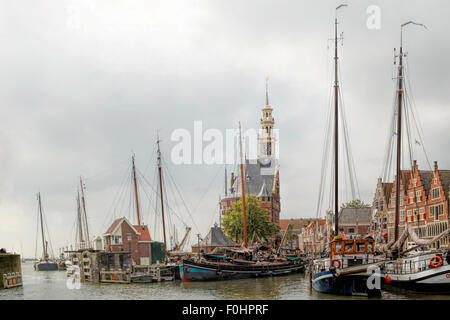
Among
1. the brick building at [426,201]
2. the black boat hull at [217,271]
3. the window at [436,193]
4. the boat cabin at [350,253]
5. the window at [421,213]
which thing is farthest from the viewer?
the window at [421,213]

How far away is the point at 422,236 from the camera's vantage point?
6906 cm

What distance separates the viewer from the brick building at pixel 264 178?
137500mm

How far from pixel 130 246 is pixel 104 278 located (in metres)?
16.4

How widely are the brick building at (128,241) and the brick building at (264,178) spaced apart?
54759 mm

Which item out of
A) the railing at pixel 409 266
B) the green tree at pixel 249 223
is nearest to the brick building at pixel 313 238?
the green tree at pixel 249 223

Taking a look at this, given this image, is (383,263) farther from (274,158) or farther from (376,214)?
(274,158)

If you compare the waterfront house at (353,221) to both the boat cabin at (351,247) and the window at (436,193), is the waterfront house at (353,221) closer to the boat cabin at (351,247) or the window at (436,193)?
the window at (436,193)

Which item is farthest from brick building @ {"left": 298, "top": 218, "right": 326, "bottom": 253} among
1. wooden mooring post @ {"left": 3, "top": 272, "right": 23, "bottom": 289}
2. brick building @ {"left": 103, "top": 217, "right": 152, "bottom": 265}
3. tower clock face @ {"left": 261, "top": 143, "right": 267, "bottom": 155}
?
wooden mooring post @ {"left": 3, "top": 272, "right": 23, "bottom": 289}

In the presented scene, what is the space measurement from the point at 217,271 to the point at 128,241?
22405 mm

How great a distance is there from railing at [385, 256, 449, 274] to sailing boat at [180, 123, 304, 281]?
960 inches

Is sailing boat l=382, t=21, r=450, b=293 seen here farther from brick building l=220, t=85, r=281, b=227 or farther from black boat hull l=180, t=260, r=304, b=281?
brick building l=220, t=85, r=281, b=227

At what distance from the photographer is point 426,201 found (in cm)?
6894

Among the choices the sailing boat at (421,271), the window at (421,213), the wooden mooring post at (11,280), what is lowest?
the wooden mooring post at (11,280)

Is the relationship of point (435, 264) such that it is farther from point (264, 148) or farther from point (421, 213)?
point (264, 148)
